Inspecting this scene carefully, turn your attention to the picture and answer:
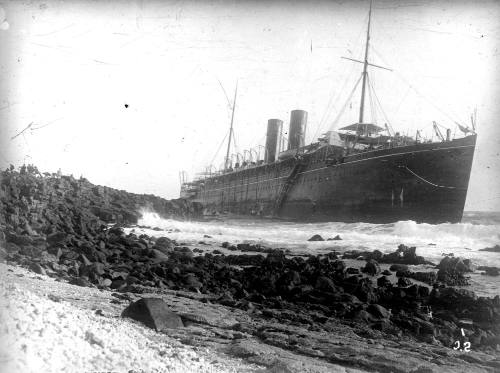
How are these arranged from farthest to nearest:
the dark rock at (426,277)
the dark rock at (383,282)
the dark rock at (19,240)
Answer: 1. the dark rock at (426,277)
2. the dark rock at (383,282)
3. the dark rock at (19,240)

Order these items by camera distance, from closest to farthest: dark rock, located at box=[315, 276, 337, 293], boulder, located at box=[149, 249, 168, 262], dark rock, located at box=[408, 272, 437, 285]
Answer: dark rock, located at box=[315, 276, 337, 293], dark rock, located at box=[408, 272, 437, 285], boulder, located at box=[149, 249, 168, 262]

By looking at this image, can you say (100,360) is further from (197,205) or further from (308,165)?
(197,205)

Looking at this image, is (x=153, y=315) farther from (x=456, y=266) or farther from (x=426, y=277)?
(x=456, y=266)

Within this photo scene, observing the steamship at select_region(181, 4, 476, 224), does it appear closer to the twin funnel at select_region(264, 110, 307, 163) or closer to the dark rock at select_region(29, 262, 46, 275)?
the twin funnel at select_region(264, 110, 307, 163)

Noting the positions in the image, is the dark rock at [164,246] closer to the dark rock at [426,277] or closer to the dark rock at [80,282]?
the dark rock at [80,282]

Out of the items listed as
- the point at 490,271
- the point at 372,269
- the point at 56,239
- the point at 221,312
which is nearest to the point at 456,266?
the point at 490,271

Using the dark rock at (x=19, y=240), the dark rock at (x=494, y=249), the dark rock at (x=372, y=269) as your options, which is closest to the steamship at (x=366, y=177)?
the dark rock at (x=494, y=249)

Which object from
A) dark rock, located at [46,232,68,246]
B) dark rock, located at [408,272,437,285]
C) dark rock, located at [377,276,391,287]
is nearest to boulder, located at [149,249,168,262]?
dark rock, located at [46,232,68,246]
